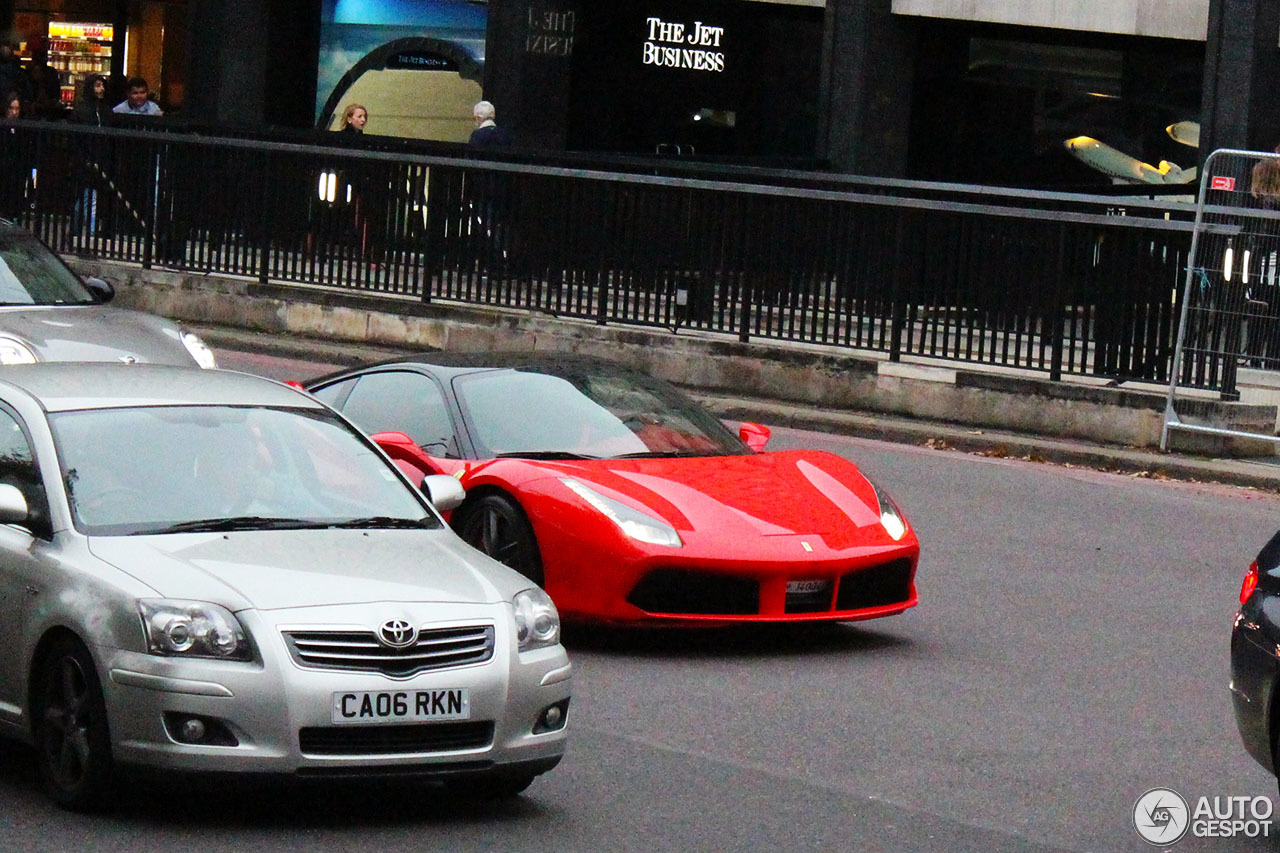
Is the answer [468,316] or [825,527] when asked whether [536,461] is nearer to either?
[825,527]

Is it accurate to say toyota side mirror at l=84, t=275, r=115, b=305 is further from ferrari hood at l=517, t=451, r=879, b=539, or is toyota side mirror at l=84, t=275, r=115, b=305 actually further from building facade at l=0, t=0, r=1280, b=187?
building facade at l=0, t=0, r=1280, b=187

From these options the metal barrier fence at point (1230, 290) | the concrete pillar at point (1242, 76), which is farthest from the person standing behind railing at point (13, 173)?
the concrete pillar at point (1242, 76)

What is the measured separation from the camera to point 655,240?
60.6 feet

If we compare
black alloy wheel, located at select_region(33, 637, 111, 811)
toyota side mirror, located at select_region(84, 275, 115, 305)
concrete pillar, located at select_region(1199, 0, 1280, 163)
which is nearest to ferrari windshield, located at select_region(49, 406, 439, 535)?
black alloy wheel, located at select_region(33, 637, 111, 811)

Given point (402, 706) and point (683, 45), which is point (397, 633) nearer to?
point (402, 706)

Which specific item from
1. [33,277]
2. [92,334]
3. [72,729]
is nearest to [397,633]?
[72,729]

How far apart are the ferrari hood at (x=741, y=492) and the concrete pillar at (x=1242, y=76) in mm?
14237

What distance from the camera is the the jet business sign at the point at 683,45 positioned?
2931 cm

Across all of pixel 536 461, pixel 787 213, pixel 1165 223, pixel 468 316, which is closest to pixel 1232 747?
pixel 536 461

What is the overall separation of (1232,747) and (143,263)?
50.3ft

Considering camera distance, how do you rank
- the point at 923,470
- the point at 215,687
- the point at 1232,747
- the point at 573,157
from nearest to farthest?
the point at 215,687
the point at 1232,747
the point at 923,470
the point at 573,157

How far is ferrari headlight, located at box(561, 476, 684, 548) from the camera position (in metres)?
9.41

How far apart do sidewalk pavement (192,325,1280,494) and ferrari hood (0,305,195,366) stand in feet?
17.0

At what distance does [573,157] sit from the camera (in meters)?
21.5
